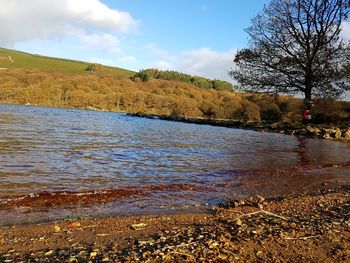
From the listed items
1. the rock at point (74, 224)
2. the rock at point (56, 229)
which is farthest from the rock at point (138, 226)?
the rock at point (56, 229)

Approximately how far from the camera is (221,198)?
330 inches

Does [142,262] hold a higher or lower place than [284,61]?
lower

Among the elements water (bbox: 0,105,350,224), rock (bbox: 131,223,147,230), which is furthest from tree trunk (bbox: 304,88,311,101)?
rock (bbox: 131,223,147,230)

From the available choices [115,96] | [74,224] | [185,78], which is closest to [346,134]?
[74,224]

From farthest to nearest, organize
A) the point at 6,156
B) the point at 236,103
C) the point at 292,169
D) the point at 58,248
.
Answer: the point at 236,103 < the point at 292,169 < the point at 6,156 < the point at 58,248

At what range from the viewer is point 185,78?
463 ft

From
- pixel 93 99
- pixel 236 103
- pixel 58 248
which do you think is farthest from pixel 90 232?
pixel 93 99

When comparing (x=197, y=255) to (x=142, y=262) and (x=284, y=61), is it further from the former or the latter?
(x=284, y=61)

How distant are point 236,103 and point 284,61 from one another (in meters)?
23.1

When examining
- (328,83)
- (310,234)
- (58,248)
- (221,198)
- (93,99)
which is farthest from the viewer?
(93,99)

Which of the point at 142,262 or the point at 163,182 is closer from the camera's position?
the point at 142,262

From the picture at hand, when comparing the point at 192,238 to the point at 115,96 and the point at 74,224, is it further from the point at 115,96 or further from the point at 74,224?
the point at 115,96

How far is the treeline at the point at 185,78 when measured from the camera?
128 meters

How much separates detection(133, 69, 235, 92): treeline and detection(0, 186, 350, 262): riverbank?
11623 centimetres
